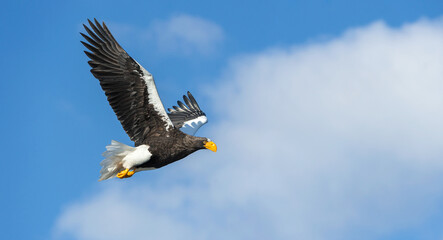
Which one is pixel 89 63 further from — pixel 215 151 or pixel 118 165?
pixel 215 151

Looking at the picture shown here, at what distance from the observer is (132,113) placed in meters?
13.4

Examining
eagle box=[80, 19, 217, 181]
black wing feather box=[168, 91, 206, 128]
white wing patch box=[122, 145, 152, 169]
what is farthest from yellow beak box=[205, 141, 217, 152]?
black wing feather box=[168, 91, 206, 128]

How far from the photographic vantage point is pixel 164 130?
→ 1362cm

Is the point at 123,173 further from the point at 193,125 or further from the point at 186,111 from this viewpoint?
the point at 186,111

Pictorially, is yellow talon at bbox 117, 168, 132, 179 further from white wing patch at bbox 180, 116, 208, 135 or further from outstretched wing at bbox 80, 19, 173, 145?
white wing patch at bbox 180, 116, 208, 135

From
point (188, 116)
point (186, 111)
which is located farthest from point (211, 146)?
point (186, 111)

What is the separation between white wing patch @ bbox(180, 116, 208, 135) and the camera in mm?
17484

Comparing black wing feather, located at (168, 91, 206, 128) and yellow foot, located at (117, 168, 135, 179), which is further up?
black wing feather, located at (168, 91, 206, 128)

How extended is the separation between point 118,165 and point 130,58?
8.00 feet

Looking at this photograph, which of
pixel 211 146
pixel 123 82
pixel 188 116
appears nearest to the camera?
pixel 123 82

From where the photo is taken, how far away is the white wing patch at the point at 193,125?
1748cm

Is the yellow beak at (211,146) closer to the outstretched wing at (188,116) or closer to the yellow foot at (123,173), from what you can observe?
the yellow foot at (123,173)

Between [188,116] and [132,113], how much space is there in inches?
204

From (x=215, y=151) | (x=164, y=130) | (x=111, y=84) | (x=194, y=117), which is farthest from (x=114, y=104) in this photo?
(x=194, y=117)
